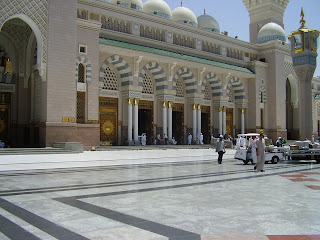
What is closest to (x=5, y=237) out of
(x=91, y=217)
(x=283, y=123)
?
(x=91, y=217)

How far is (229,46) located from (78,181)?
2194 centimetres

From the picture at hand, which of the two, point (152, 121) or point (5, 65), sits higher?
point (5, 65)

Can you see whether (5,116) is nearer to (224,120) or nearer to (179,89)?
(179,89)

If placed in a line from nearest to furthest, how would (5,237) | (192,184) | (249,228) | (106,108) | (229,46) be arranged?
(5,237)
(249,228)
(192,184)
(106,108)
(229,46)

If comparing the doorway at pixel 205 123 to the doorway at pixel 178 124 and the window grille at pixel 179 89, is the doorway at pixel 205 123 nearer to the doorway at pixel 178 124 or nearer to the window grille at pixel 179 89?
the doorway at pixel 178 124

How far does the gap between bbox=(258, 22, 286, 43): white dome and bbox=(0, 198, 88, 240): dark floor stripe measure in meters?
27.9

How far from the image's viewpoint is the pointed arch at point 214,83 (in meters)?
24.3

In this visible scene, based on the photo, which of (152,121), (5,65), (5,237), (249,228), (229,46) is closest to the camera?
(5,237)

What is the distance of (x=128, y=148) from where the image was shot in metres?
18.1

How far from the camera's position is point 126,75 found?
20016 millimetres

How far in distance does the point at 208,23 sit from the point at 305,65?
14.7m

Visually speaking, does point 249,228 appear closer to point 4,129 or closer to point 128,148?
point 128,148

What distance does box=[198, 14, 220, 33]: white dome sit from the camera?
91.3 ft

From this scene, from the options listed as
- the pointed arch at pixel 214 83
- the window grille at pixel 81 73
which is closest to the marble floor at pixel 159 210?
the window grille at pixel 81 73
